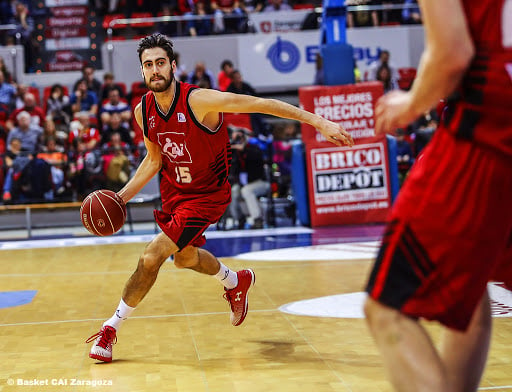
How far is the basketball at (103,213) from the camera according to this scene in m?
4.62

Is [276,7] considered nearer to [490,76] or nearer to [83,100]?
[83,100]

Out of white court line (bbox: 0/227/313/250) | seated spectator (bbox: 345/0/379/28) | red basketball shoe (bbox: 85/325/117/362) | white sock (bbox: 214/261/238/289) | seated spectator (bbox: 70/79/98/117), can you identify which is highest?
seated spectator (bbox: 345/0/379/28)

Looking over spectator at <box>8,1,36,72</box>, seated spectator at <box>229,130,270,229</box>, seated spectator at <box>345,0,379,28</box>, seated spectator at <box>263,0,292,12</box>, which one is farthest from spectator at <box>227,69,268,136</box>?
spectator at <box>8,1,36,72</box>

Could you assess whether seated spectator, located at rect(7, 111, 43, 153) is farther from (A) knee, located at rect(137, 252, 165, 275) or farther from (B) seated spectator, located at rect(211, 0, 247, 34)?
(A) knee, located at rect(137, 252, 165, 275)

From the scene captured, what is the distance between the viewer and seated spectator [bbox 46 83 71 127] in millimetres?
14195

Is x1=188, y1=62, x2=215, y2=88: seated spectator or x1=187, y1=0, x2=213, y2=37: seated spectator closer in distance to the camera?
x1=188, y1=62, x2=215, y2=88: seated spectator

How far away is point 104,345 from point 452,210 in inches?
109

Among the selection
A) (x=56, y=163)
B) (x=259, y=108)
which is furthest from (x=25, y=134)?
(x=259, y=108)

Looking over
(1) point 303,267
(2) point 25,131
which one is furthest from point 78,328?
(2) point 25,131

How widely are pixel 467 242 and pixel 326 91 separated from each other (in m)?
9.21

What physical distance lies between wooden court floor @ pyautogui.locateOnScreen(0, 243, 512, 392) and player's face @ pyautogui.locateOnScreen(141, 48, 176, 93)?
156cm

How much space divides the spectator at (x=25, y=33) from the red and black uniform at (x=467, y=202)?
51.0 feet

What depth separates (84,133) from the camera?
13180mm

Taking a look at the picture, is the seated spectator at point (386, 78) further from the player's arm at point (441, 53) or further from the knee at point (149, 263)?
the player's arm at point (441, 53)
